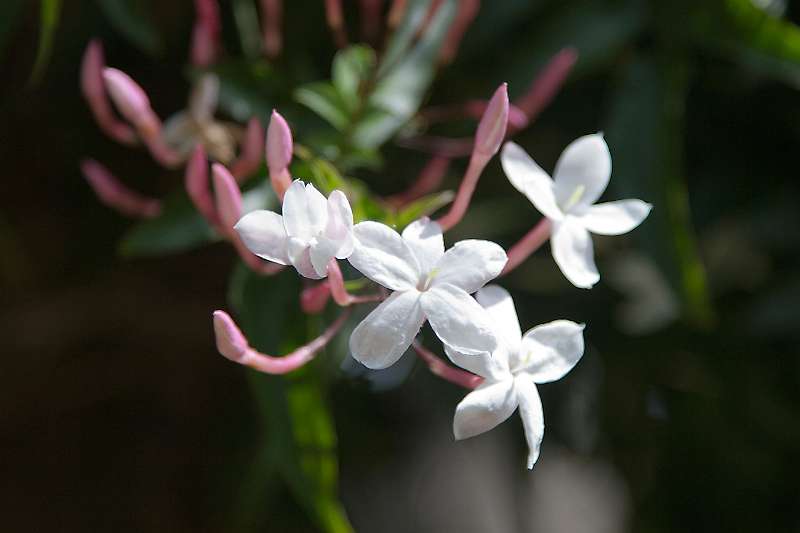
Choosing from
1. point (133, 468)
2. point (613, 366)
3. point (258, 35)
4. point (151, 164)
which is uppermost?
point (258, 35)

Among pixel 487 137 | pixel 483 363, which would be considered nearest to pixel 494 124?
pixel 487 137

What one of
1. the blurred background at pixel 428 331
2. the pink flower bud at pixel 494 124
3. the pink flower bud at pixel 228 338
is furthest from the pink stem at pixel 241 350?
the blurred background at pixel 428 331

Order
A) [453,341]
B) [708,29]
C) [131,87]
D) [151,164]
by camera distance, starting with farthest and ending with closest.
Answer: [151,164], [708,29], [131,87], [453,341]

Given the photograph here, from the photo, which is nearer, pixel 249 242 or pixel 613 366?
pixel 249 242

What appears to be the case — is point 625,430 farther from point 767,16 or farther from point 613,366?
point 767,16

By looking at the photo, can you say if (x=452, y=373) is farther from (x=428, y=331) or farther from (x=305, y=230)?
(x=428, y=331)

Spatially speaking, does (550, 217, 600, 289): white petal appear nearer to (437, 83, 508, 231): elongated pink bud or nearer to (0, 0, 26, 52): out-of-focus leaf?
(437, 83, 508, 231): elongated pink bud

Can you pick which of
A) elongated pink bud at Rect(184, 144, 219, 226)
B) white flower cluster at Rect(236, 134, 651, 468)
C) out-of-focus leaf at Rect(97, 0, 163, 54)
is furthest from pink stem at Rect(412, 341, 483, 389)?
out-of-focus leaf at Rect(97, 0, 163, 54)

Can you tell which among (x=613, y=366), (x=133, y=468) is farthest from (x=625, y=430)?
(x=133, y=468)

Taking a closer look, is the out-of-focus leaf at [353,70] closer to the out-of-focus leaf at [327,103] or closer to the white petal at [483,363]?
the out-of-focus leaf at [327,103]
